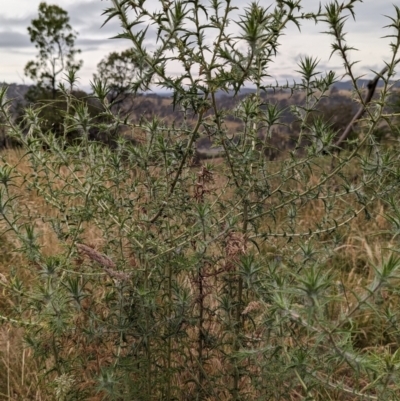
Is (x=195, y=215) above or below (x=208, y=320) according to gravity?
above

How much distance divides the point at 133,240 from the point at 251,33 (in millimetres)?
857

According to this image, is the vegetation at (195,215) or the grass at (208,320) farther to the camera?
the grass at (208,320)

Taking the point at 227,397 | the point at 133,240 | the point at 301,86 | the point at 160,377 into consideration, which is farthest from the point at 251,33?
the point at 227,397

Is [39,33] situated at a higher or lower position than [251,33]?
higher

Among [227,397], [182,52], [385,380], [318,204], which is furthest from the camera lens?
[318,204]

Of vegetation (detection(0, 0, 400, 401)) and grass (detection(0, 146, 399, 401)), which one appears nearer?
vegetation (detection(0, 0, 400, 401))

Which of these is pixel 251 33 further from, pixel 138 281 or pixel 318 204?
pixel 318 204

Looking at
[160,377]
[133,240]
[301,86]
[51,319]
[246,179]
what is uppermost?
[301,86]

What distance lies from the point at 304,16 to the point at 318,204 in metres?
4.38

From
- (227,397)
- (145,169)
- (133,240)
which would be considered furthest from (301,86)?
(227,397)

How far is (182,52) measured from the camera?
1.47 metres

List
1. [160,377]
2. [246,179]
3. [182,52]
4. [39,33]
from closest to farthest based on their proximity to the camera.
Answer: [182,52]
[246,179]
[160,377]
[39,33]

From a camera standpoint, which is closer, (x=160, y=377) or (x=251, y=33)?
(x=251, y=33)

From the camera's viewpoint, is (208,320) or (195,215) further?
Result: (208,320)
